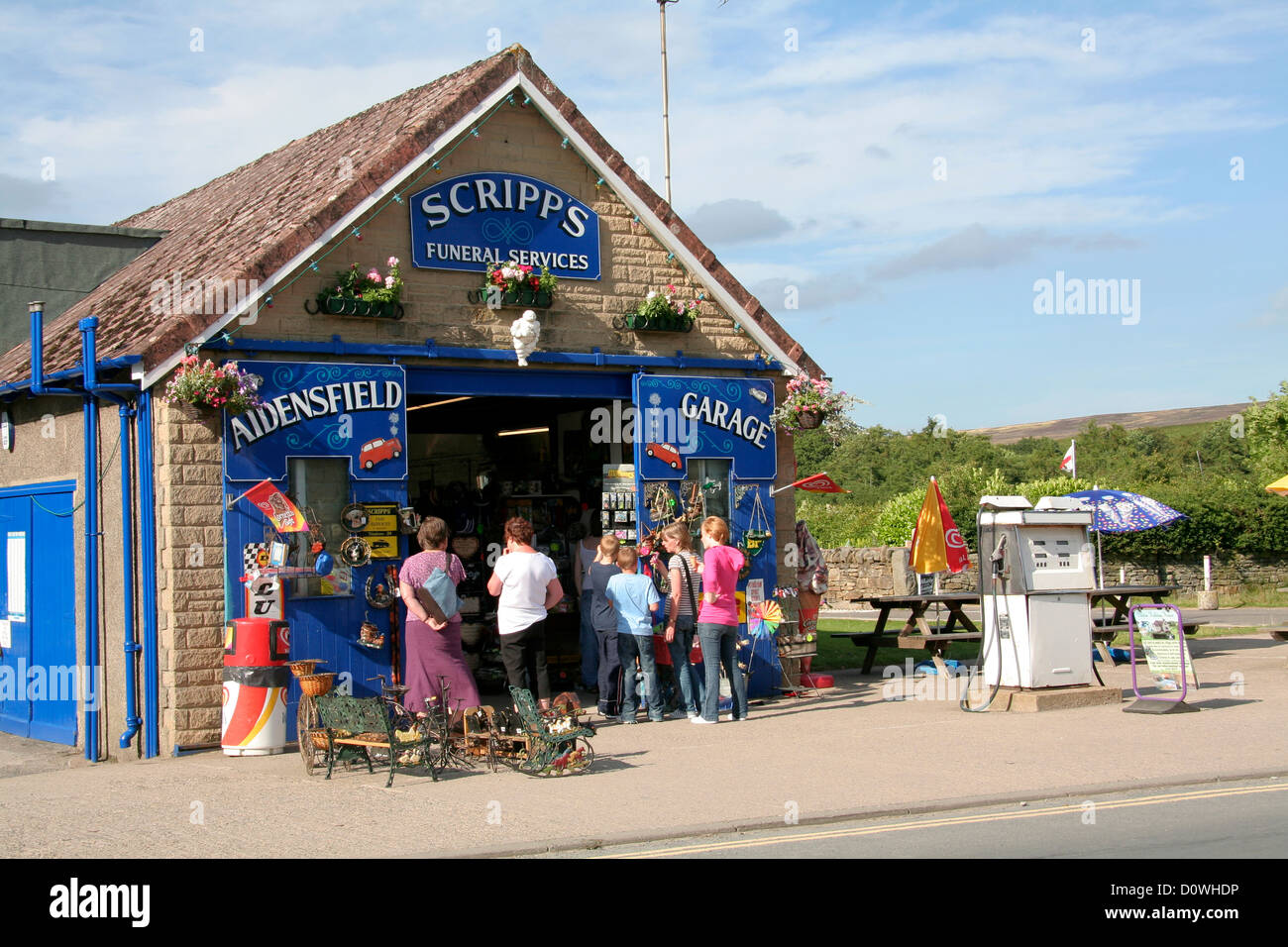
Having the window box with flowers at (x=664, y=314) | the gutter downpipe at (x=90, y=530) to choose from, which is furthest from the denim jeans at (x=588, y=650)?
the gutter downpipe at (x=90, y=530)

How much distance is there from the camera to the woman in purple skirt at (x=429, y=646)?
11.2 m

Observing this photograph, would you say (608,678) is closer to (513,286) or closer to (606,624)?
(606,624)

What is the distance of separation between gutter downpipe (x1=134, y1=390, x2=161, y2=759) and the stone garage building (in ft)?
0.06

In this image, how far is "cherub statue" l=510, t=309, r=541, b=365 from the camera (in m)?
13.3

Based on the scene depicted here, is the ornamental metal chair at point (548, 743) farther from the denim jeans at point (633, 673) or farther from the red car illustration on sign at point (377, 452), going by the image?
the red car illustration on sign at point (377, 452)

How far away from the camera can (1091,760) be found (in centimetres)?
1045

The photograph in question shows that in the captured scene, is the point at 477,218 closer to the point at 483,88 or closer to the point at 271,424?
the point at 483,88

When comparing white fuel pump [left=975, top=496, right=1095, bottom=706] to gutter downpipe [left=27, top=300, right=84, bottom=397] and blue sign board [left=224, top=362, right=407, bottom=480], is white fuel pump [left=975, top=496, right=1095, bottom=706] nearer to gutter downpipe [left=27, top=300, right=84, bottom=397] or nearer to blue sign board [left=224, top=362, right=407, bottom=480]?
blue sign board [left=224, top=362, right=407, bottom=480]

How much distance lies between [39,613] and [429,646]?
4.96 metres

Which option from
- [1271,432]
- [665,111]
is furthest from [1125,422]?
[665,111]

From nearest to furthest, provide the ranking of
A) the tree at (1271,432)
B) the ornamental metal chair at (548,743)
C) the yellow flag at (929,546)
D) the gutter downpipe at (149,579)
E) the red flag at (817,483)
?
the ornamental metal chair at (548,743) < the gutter downpipe at (149,579) < the red flag at (817,483) < the yellow flag at (929,546) < the tree at (1271,432)

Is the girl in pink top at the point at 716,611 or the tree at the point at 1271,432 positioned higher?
the tree at the point at 1271,432

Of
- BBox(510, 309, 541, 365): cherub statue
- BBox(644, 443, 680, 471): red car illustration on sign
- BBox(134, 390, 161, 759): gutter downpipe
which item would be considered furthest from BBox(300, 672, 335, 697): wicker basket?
BBox(644, 443, 680, 471): red car illustration on sign

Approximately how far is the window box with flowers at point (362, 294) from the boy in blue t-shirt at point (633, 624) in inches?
128
